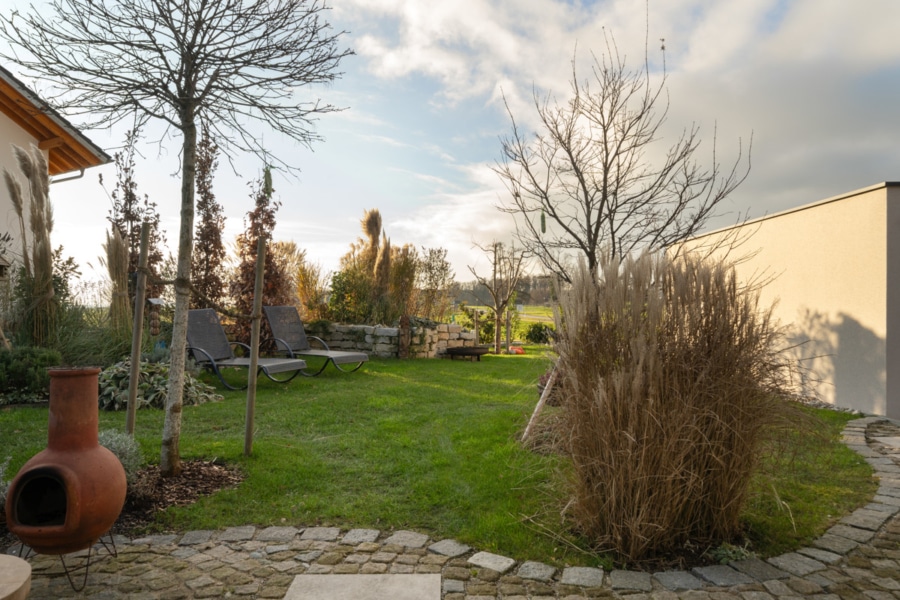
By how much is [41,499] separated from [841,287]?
8139mm

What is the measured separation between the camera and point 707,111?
A: 5.25 metres

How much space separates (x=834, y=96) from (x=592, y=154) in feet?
11.5

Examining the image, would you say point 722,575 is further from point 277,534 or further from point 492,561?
point 277,534

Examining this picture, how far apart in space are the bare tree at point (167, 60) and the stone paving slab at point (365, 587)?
1.71 meters

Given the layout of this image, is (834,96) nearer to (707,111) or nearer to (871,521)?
(707,111)

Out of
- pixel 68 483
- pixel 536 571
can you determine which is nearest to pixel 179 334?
pixel 68 483

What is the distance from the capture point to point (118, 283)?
7.38m

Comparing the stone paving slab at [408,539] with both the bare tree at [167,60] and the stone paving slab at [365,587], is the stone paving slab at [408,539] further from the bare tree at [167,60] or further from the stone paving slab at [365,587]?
the bare tree at [167,60]

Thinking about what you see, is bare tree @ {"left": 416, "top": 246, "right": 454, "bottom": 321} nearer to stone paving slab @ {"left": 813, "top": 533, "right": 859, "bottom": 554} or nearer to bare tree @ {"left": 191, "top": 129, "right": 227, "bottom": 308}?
bare tree @ {"left": 191, "top": 129, "right": 227, "bottom": 308}

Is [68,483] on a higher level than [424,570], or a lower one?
higher

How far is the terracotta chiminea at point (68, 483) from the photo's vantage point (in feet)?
7.28

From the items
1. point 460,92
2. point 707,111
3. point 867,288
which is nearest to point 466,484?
point 707,111

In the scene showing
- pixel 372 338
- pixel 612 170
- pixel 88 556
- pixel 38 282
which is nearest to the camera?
pixel 88 556

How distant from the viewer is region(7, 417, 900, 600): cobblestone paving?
7.30ft
